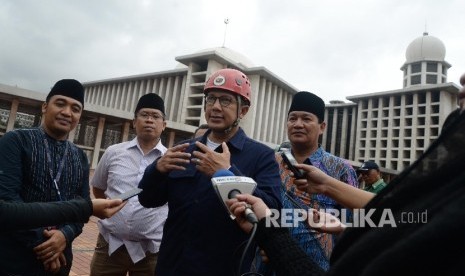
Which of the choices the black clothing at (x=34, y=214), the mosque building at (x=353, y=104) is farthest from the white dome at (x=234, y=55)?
the black clothing at (x=34, y=214)

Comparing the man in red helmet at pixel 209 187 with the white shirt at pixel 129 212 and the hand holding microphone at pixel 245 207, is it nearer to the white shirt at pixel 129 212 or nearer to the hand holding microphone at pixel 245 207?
the hand holding microphone at pixel 245 207

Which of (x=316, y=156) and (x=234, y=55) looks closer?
(x=316, y=156)

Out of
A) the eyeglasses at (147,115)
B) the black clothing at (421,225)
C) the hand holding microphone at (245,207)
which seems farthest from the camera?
the eyeglasses at (147,115)

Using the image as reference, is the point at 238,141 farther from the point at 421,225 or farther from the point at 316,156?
the point at 421,225

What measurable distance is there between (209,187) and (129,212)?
1397 millimetres

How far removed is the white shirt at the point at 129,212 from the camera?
3.04 meters

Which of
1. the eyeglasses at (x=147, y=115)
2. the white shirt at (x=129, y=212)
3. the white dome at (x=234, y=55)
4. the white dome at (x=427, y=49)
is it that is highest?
the white dome at (x=427, y=49)

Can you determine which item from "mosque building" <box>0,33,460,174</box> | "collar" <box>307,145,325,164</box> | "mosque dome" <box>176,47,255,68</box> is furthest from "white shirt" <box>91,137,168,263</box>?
"mosque dome" <box>176,47,255,68</box>

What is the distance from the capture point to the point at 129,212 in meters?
3.08

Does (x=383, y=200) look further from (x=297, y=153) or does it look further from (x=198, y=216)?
(x=297, y=153)

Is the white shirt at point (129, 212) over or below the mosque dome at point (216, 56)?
below

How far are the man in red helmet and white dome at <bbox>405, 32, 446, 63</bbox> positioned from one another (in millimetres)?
54930

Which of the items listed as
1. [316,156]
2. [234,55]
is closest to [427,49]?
[234,55]

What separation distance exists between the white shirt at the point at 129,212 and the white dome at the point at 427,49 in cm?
5460
